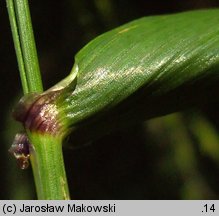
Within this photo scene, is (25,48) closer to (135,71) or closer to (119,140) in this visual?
(135,71)

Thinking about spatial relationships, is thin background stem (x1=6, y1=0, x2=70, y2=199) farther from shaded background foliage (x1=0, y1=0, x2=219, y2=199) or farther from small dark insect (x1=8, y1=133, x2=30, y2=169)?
shaded background foliage (x1=0, y1=0, x2=219, y2=199)

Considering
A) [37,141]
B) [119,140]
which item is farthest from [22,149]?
[119,140]

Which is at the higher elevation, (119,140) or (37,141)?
(119,140)

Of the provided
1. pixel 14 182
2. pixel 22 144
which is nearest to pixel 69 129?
pixel 22 144

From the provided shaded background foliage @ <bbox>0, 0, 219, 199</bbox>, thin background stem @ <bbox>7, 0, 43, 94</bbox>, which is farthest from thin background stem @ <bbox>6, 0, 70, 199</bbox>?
shaded background foliage @ <bbox>0, 0, 219, 199</bbox>

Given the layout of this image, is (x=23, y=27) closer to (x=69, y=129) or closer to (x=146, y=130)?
(x=69, y=129)

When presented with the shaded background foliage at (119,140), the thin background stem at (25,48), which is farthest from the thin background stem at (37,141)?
the shaded background foliage at (119,140)

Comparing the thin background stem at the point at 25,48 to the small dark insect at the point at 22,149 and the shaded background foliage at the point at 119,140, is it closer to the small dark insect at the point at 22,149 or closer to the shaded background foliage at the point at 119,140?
the small dark insect at the point at 22,149
